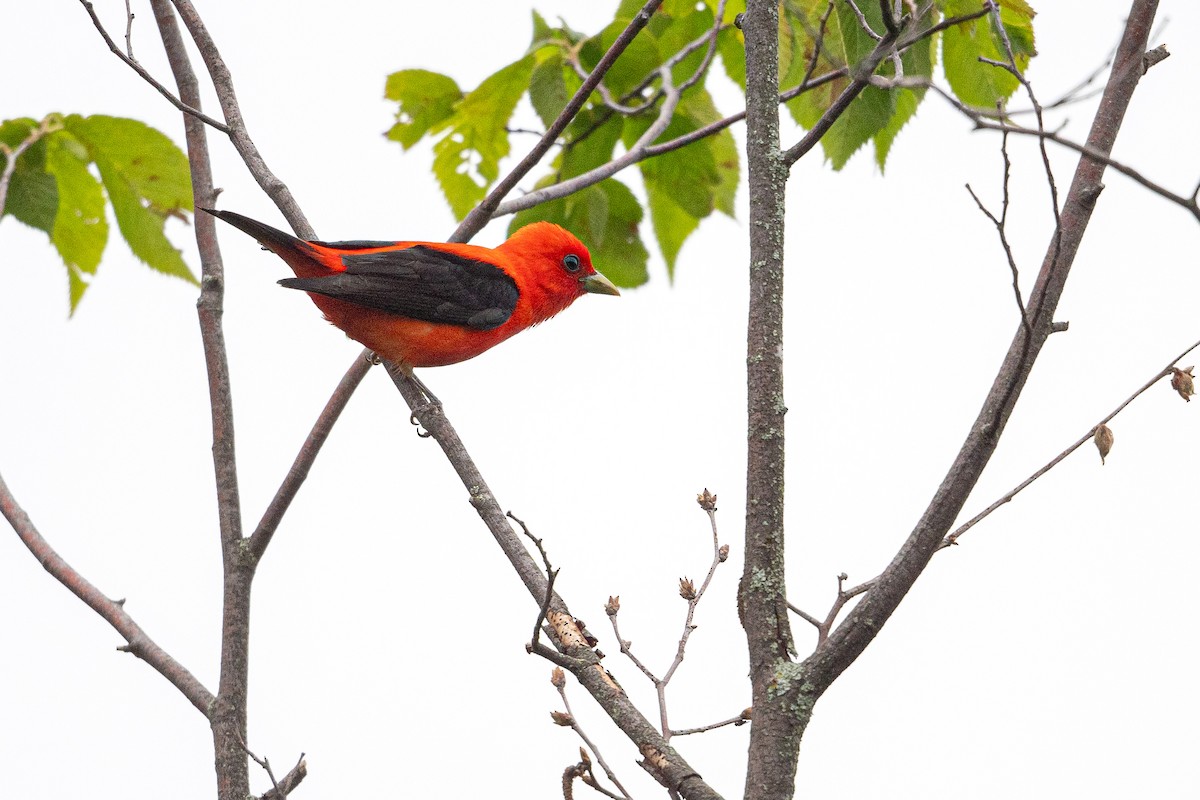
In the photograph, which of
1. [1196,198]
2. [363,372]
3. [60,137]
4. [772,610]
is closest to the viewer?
[1196,198]

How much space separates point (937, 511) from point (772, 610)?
16.2 inches

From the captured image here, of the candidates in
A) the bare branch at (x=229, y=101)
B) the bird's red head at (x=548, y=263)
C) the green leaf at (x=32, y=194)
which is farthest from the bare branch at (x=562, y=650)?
the bird's red head at (x=548, y=263)

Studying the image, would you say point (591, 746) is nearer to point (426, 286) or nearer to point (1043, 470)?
point (1043, 470)

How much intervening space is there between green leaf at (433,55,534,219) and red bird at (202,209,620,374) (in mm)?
331

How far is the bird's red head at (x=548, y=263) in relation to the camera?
6148 millimetres

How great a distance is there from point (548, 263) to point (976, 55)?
10.1 ft

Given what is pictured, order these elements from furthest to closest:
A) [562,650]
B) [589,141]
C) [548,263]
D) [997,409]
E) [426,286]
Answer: [548,263] < [426,286] < [589,141] < [562,650] < [997,409]

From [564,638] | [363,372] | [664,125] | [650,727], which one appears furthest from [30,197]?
[650,727]

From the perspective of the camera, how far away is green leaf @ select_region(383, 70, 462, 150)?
15.6ft

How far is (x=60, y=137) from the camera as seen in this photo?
436cm

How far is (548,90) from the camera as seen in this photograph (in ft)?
13.7

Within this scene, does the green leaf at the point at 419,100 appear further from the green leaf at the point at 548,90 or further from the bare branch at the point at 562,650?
the bare branch at the point at 562,650

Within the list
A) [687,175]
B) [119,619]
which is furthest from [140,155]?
[687,175]

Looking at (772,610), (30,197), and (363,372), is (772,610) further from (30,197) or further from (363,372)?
(30,197)
